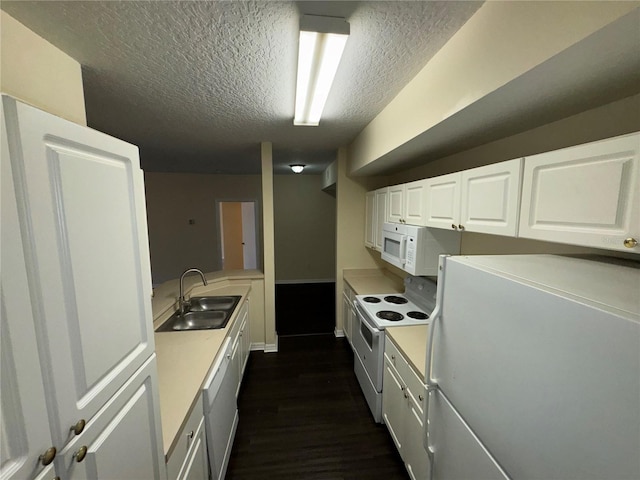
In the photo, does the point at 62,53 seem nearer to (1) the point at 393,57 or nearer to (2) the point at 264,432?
(1) the point at 393,57

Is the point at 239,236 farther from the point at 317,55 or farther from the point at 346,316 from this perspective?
the point at 317,55

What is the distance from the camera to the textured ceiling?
3.35 ft

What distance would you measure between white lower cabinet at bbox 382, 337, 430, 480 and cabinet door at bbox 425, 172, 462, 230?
3.02 feet

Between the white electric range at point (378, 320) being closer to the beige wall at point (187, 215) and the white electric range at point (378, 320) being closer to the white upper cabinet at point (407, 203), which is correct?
the white upper cabinet at point (407, 203)

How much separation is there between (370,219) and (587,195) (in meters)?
2.45

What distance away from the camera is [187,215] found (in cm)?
567

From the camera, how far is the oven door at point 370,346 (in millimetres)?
2080

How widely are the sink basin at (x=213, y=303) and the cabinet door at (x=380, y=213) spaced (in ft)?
5.37

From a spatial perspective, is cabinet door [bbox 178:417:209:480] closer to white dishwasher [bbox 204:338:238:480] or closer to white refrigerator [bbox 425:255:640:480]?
white dishwasher [bbox 204:338:238:480]

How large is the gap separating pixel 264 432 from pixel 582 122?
2.82 m

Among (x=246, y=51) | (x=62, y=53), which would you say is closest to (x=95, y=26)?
(x=62, y=53)

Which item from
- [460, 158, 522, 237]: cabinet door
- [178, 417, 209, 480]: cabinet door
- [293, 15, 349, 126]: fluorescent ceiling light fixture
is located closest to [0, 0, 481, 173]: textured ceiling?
[293, 15, 349, 126]: fluorescent ceiling light fixture

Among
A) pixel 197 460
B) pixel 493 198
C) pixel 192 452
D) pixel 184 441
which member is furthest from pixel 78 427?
pixel 493 198

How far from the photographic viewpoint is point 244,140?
116 inches
